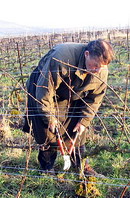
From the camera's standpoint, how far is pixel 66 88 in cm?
229

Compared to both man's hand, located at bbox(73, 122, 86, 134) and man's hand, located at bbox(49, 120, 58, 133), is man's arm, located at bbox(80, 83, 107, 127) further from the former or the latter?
man's hand, located at bbox(49, 120, 58, 133)

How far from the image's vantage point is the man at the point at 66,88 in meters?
2.01

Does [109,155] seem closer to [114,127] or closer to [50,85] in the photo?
[114,127]

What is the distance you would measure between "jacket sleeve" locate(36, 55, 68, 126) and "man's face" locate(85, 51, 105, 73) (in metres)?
0.24

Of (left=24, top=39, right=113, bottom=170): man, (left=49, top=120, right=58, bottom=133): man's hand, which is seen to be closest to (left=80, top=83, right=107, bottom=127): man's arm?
(left=24, top=39, right=113, bottom=170): man

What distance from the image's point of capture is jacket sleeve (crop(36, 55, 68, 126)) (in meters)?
2.10

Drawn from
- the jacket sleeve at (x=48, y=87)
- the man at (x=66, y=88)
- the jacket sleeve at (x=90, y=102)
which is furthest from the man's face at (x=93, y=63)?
the jacket sleeve at (x=90, y=102)

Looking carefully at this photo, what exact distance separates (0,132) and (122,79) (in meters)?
4.44

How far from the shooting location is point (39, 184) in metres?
2.71

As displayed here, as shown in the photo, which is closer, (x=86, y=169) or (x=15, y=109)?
(x=86, y=169)

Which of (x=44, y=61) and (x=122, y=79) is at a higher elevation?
(x=44, y=61)

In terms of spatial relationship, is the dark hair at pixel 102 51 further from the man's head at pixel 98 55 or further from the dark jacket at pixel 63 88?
the dark jacket at pixel 63 88

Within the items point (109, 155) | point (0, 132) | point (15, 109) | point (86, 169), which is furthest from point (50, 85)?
point (15, 109)

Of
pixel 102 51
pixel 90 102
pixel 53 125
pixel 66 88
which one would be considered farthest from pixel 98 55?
pixel 53 125
